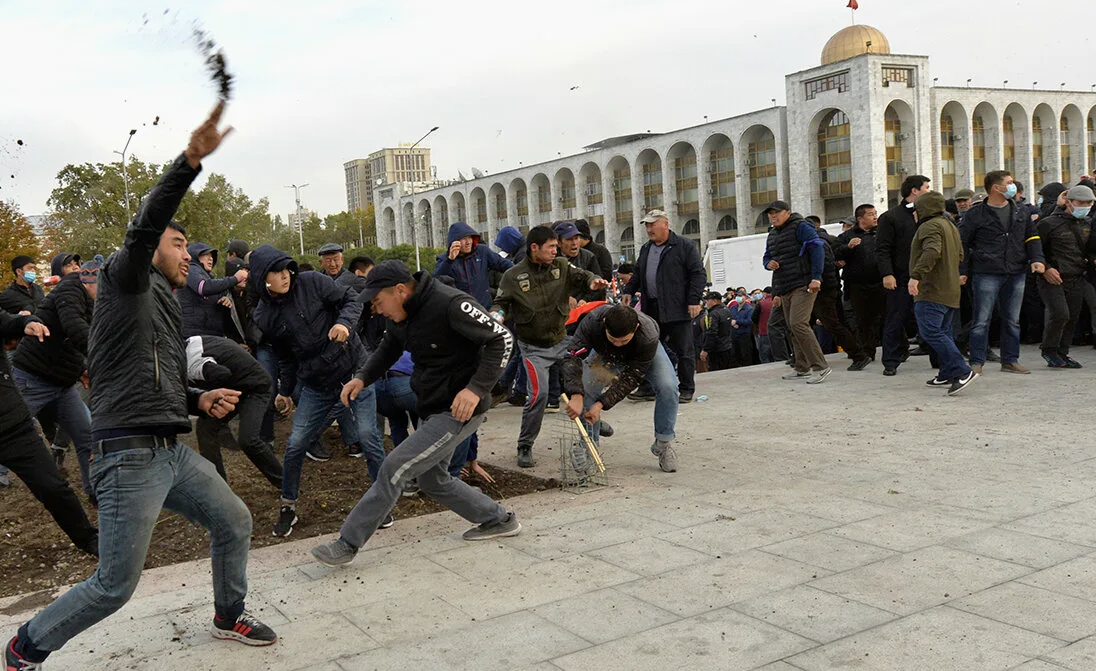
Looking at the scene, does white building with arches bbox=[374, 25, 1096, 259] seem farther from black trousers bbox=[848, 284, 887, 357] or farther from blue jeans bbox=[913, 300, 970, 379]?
blue jeans bbox=[913, 300, 970, 379]

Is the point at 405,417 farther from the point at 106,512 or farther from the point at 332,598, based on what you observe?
the point at 106,512

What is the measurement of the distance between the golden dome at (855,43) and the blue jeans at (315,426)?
5553 cm

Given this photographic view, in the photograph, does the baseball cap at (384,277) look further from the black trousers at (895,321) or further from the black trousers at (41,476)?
the black trousers at (895,321)

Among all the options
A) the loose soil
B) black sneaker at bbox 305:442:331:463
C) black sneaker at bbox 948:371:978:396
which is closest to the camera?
the loose soil

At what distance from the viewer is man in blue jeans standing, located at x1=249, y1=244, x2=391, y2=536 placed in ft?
20.7

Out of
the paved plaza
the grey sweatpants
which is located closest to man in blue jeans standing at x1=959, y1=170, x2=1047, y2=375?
the paved plaza

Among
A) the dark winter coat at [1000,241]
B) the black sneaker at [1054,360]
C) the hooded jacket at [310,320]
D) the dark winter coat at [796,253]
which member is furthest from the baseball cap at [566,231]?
the black sneaker at [1054,360]

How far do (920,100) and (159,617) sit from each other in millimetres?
57417

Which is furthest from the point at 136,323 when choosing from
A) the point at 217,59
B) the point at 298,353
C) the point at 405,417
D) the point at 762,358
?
the point at 762,358

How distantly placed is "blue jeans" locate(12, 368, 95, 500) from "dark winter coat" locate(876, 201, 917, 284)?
29.0 ft

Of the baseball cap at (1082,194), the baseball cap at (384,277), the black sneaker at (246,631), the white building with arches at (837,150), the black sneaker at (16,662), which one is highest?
the white building with arches at (837,150)

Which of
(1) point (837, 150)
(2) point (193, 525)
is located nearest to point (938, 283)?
Answer: (2) point (193, 525)

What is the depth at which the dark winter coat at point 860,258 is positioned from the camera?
1248 cm

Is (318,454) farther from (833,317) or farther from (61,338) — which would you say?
(833,317)
